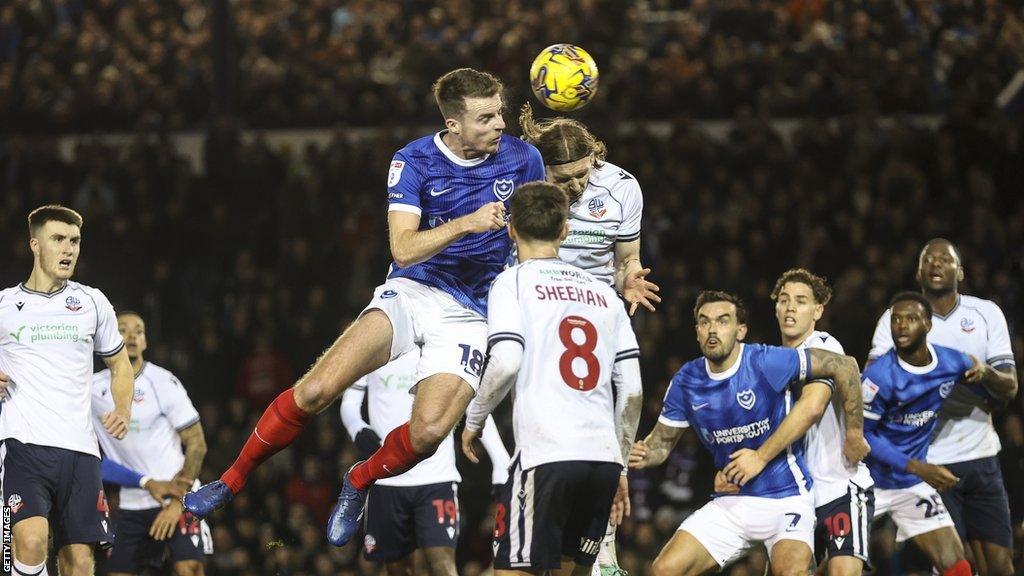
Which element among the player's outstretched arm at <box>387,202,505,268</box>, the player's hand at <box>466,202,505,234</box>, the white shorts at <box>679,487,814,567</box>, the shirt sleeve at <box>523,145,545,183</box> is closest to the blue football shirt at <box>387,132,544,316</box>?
the shirt sleeve at <box>523,145,545,183</box>

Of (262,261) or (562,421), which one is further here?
(262,261)

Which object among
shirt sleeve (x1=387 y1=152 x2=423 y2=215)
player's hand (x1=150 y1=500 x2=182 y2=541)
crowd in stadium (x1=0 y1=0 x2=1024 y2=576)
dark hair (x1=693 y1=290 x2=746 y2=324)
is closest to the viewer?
shirt sleeve (x1=387 y1=152 x2=423 y2=215)

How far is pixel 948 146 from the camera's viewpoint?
15.5 meters

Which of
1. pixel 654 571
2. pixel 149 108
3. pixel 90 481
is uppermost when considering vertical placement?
pixel 149 108

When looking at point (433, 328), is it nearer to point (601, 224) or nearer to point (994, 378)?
point (601, 224)

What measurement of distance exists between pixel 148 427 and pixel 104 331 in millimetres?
1731

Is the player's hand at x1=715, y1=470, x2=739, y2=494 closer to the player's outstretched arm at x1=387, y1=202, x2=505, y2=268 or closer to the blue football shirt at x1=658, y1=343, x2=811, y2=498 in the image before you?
the blue football shirt at x1=658, y1=343, x2=811, y2=498

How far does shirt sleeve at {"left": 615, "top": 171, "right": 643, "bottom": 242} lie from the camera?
28.2 feet

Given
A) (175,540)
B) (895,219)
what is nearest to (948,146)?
(895,219)

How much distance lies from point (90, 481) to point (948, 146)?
10.7m

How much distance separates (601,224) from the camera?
8516 mm

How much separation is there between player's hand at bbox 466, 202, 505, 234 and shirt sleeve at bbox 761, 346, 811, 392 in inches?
86.2

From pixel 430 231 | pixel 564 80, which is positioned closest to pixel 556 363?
pixel 430 231

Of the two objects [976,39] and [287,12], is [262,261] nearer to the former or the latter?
[287,12]
